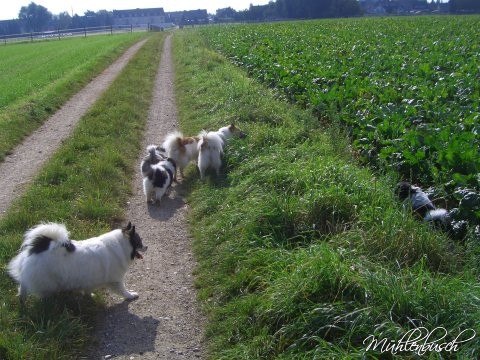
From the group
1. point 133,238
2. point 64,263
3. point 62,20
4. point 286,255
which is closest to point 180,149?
point 133,238

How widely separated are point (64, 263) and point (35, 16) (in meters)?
137

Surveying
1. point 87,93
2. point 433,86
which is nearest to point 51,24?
point 87,93

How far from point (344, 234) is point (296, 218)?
697 mm

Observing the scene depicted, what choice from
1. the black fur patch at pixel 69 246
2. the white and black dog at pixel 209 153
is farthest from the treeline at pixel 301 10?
the black fur patch at pixel 69 246

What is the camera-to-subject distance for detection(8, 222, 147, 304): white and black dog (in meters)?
4.47

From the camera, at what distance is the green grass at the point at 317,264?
Result: 12.4 feet

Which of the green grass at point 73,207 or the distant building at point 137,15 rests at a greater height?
the distant building at point 137,15

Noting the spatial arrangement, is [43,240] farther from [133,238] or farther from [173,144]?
[173,144]

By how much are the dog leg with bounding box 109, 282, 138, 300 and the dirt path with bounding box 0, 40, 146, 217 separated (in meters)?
2.98

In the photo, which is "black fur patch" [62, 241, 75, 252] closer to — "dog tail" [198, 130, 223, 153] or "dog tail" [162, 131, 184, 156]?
"dog tail" [198, 130, 223, 153]

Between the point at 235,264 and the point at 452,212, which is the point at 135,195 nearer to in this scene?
the point at 235,264

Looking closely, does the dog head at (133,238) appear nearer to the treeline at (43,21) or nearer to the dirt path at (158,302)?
the dirt path at (158,302)
